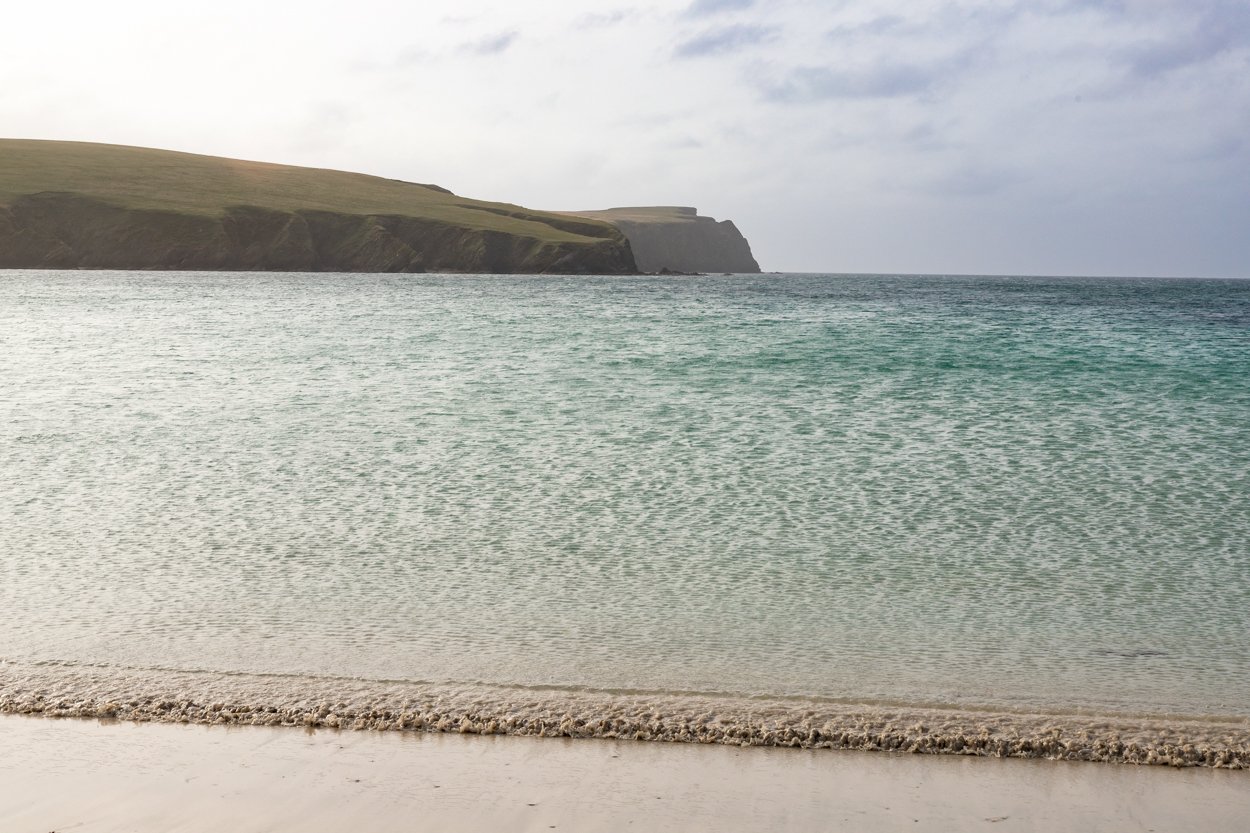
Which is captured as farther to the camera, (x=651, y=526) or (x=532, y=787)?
(x=651, y=526)

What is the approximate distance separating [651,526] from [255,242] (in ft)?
360

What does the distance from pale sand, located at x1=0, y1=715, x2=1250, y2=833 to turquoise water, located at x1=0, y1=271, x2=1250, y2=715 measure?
1111 millimetres

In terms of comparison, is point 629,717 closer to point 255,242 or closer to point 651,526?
point 651,526

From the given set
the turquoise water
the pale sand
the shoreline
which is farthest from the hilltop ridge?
the pale sand

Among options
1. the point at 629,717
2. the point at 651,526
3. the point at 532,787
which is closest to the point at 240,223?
the point at 651,526

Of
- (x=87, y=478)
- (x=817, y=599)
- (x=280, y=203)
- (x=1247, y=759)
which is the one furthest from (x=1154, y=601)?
(x=280, y=203)

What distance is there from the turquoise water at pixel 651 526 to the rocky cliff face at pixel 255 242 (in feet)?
281

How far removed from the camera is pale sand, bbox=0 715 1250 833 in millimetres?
5062

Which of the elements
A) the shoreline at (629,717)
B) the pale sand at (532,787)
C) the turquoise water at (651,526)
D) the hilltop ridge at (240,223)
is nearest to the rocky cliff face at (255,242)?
the hilltop ridge at (240,223)

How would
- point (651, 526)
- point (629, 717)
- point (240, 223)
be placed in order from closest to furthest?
point (629, 717)
point (651, 526)
point (240, 223)

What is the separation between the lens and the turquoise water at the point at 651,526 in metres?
7.64

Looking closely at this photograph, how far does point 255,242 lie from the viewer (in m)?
113

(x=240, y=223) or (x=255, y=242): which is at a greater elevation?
(x=240, y=223)

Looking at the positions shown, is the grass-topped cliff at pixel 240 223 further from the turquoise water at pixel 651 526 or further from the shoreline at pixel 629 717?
the shoreline at pixel 629 717
